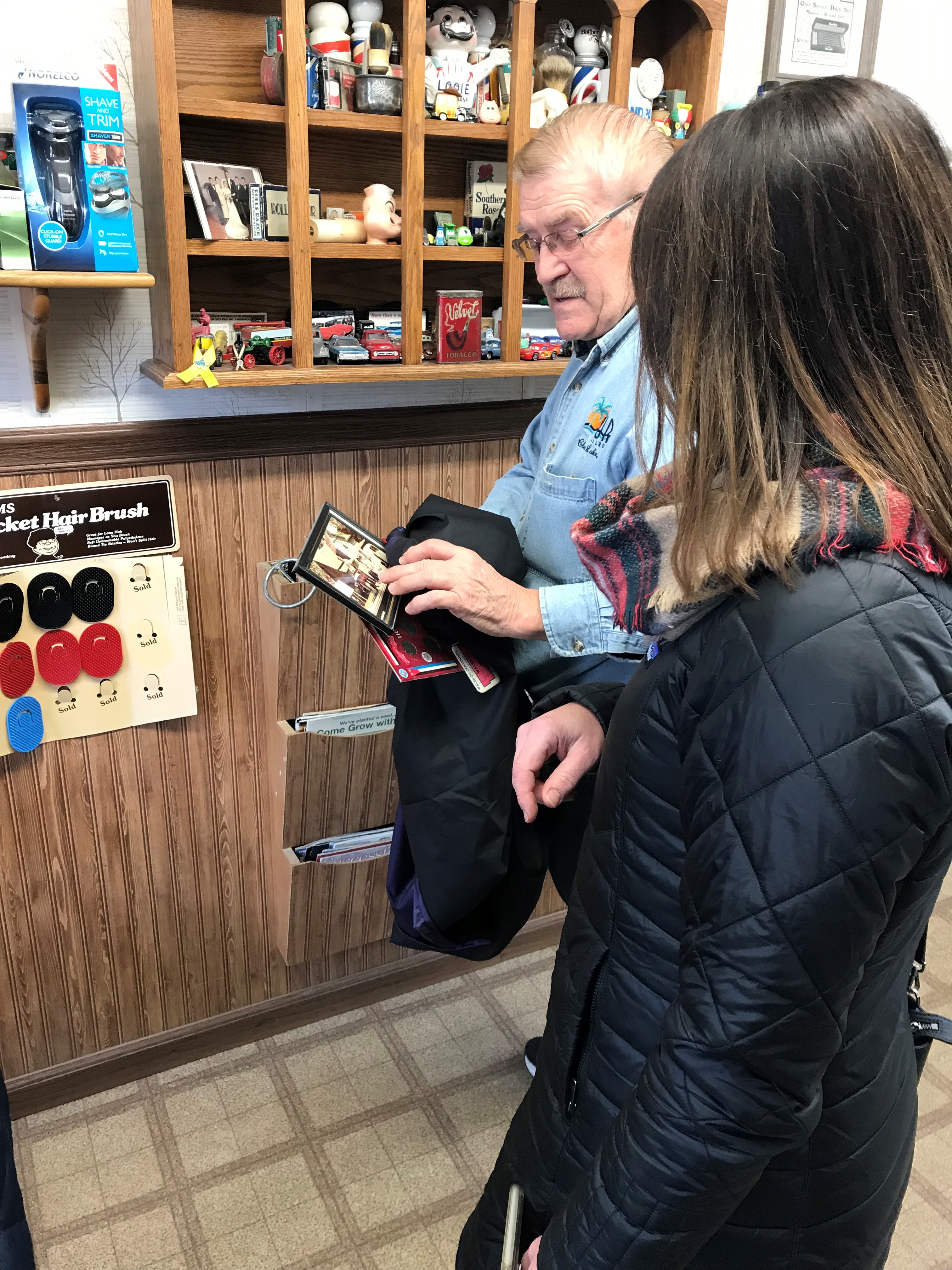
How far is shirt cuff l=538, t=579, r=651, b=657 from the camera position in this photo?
4.33 ft

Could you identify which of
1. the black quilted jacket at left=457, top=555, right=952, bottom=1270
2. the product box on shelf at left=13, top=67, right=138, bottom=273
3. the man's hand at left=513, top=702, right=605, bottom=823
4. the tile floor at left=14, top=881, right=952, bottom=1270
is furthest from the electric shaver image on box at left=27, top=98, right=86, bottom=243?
the tile floor at left=14, top=881, right=952, bottom=1270

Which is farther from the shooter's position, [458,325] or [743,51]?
[743,51]

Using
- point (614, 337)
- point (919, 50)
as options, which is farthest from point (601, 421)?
point (919, 50)

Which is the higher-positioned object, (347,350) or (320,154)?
(320,154)

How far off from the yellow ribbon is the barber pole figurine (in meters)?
0.84

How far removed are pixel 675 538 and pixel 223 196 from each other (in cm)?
118

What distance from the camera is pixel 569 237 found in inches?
57.9

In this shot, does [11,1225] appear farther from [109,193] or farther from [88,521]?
[109,193]

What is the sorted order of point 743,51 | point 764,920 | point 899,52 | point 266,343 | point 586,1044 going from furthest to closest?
point 899,52 < point 743,51 < point 266,343 < point 586,1044 < point 764,920

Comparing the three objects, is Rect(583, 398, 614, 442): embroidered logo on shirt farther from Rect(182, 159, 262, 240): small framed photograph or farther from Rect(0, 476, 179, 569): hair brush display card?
Rect(0, 476, 179, 569): hair brush display card

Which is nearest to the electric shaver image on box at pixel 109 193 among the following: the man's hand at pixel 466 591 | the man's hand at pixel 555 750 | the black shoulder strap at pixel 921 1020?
the man's hand at pixel 466 591

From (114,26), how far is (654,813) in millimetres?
1519

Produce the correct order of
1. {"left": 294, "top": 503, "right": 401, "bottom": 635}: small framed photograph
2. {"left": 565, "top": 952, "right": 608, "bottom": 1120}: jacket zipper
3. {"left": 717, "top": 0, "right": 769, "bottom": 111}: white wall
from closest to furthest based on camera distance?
{"left": 565, "top": 952, "right": 608, "bottom": 1120}: jacket zipper → {"left": 294, "top": 503, "right": 401, "bottom": 635}: small framed photograph → {"left": 717, "top": 0, "right": 769, "bottom": 111}: white wall

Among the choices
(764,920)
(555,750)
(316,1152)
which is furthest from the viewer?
(316,1152)
